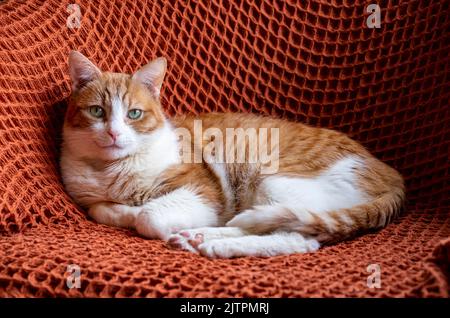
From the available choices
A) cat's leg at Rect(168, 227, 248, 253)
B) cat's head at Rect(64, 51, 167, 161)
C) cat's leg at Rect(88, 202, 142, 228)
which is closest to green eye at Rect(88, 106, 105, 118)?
cat's head at Rect(64, 51, 167, 161)

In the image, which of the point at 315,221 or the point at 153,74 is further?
the point at 153,74

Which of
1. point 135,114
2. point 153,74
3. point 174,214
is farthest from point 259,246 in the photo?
point 153,74

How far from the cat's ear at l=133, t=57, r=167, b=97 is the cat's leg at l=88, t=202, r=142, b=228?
0.37m

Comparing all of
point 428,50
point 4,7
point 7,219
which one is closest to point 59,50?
point 4,7

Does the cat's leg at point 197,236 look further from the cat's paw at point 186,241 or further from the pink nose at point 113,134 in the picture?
the pink nose at point 113,134

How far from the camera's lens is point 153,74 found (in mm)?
1482

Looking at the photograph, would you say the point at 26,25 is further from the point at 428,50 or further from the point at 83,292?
the point at 428,50

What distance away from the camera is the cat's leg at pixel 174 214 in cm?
126

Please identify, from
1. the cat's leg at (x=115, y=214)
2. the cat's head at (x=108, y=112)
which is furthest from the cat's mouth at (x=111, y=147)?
the cat's leg at (x=115, y=214)

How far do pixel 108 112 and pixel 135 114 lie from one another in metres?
0.08

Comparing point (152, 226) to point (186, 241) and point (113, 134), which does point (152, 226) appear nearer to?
point (186, 241)

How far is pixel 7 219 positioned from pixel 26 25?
2.03 ft

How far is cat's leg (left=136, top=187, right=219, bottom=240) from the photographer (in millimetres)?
1264

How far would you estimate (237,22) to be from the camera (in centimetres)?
174
